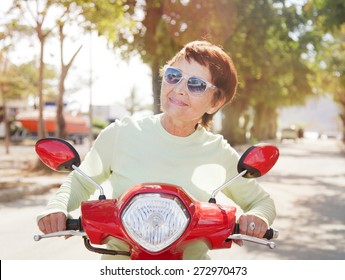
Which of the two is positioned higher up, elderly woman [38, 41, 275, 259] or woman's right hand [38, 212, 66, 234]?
elderly woman [38, 41, 275, 259]

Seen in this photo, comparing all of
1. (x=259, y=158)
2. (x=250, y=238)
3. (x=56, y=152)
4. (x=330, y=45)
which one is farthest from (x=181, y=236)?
(x=330, y=45)

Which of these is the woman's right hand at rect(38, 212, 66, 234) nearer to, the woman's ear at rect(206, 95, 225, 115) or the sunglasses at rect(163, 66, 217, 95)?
the sunglasses at rect(163, 66, 217, 95)

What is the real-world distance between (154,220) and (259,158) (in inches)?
18.2

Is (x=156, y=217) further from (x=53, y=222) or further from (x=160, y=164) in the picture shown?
(x=160, y=164)

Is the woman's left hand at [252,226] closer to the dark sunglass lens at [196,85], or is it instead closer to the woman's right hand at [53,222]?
the dark sunglass lens at [196,85]

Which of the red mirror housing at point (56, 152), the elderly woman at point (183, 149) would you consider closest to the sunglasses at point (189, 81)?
the elderly woman at point (183, 149)

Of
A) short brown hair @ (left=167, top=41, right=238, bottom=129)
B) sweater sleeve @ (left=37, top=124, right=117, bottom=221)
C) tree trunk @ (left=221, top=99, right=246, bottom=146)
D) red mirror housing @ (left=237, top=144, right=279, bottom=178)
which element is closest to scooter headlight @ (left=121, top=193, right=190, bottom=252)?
red mirror housing @ (left=237, top=144, right=279, bottom=178)

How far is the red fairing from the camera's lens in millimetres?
2053

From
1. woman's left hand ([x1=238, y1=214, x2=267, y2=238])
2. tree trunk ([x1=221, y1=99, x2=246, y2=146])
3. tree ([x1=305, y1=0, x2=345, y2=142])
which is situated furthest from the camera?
tree trunk ([x1=221, y1=99, x2=246, y2=146])

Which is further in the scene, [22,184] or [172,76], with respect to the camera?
[22,184]

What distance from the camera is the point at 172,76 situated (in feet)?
7.95
